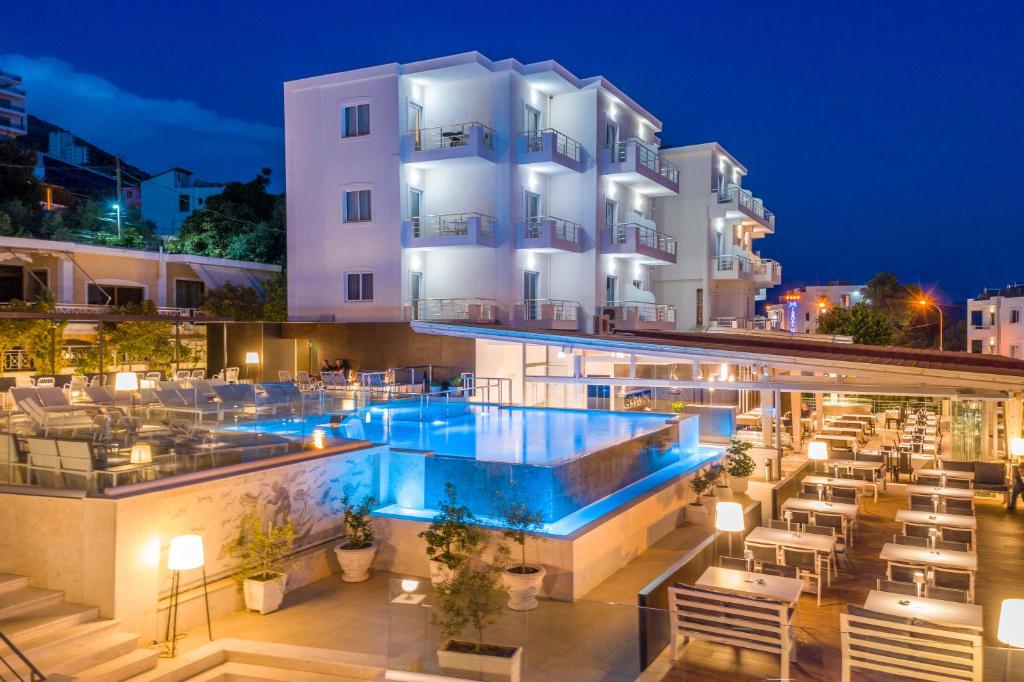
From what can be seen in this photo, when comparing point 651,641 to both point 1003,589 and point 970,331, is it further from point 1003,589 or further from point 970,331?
point 970,331

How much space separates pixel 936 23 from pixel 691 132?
36.5 m

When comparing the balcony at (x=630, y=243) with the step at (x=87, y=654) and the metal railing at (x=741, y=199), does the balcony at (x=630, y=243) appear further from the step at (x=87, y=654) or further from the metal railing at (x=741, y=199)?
the step at (x=87, y=654)

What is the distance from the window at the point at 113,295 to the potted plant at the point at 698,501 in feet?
81.6

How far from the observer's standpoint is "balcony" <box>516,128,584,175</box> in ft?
92.7

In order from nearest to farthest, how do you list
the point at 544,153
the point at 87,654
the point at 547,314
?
1. the point at 87,654
2. the point at 544,153
3. the point at 547,314

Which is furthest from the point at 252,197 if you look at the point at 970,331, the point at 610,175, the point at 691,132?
the point at 691,132

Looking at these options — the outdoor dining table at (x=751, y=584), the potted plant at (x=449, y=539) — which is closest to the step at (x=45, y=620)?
the potted plant at (x=449, y=539)

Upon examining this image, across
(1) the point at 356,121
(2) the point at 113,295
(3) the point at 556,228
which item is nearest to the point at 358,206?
(1) the point at 356,121

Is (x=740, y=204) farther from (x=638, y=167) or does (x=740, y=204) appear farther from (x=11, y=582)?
(x=11, y=582)

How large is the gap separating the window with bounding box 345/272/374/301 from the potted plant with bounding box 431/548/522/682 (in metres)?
21.2

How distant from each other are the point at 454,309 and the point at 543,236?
4.16m

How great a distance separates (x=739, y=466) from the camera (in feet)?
62.6

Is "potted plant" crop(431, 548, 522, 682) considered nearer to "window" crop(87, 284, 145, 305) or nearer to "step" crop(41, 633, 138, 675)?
"step" crop(41, 633, 138, 675)

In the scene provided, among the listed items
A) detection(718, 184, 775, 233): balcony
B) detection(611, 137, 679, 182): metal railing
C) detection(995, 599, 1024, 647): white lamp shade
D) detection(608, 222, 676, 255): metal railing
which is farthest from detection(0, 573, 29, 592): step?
detection(718, 184, 775, 233): balcony
